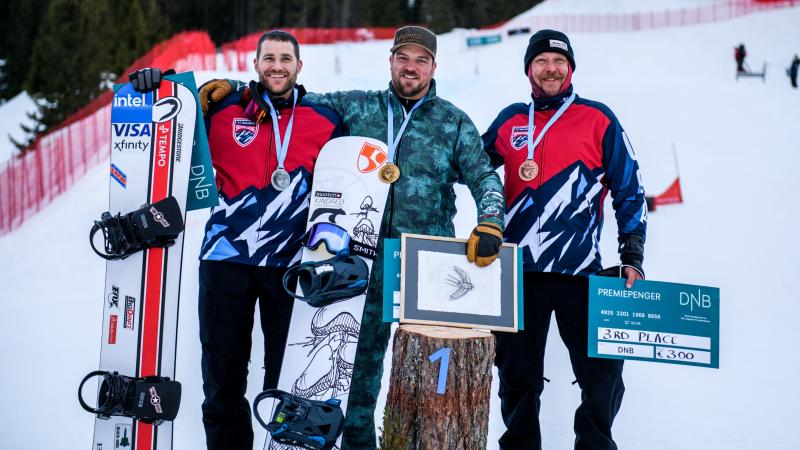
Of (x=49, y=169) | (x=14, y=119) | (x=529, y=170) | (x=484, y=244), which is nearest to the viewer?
(x=484, y=244)

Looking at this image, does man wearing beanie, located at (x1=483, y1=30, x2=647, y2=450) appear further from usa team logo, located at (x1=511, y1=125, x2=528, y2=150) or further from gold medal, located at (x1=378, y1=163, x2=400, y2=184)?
gold medal, located at (x1=378, y1=163, x2=400, y2=184)

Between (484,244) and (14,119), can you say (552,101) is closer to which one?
(484,244)

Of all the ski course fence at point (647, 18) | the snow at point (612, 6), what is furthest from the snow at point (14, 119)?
the snow at point (612, 6)

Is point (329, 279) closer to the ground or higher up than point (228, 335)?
higher up

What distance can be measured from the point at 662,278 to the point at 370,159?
5141 mm

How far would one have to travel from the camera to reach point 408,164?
141 inches

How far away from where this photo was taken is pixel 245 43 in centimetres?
2567

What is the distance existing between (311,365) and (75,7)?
3148 centimetres

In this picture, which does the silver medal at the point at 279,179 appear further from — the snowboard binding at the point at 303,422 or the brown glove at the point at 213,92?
the snowboard binding at the point at 303,422

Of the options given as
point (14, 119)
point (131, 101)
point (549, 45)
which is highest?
point (14, 119)

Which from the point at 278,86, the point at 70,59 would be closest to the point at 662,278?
the point at 278,86

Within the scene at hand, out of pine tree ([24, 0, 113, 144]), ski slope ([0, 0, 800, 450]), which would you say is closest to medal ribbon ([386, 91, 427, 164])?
ski slope ([0, 0, 800, 450])

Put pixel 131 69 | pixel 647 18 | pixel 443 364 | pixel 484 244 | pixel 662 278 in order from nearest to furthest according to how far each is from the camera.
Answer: pixel 443 364, pixel 484 244, pixel 662 278, pixel 131 69, pixel 647 18

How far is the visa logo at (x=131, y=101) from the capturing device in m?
3.67
